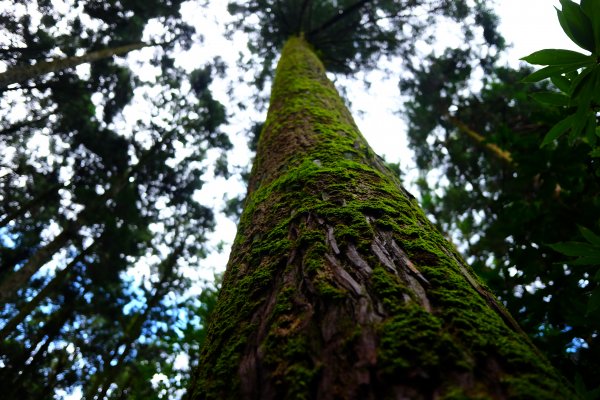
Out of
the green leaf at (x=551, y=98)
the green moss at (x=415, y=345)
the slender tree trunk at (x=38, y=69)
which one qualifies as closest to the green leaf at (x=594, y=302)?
the green leaf at (x=551, y=98)

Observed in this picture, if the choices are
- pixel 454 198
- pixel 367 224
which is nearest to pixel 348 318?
pixel 367 224

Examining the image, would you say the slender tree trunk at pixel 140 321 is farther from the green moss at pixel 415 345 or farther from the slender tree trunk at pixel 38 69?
the green moss at pixel 415 345

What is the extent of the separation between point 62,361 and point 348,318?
11410mm

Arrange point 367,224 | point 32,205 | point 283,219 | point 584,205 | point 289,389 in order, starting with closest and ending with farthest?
point 289,389, point 367,224, point 283,219, point 584,205, point 32,205

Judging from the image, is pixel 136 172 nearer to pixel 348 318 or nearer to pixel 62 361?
pixel 62 361

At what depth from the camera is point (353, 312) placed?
37.1 inches

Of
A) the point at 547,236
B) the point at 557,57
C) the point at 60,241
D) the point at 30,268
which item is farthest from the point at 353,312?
the point at 60,241

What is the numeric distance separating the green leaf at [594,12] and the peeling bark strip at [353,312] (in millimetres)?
933

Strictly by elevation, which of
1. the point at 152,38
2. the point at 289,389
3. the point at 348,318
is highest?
the point at 152,38

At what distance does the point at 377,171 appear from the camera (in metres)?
1.92

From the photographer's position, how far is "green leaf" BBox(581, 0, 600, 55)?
1.33 meters

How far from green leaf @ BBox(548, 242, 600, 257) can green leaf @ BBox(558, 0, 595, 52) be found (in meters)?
0.97

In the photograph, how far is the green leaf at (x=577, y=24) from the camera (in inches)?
53.6

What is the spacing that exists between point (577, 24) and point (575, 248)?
1113 mm
